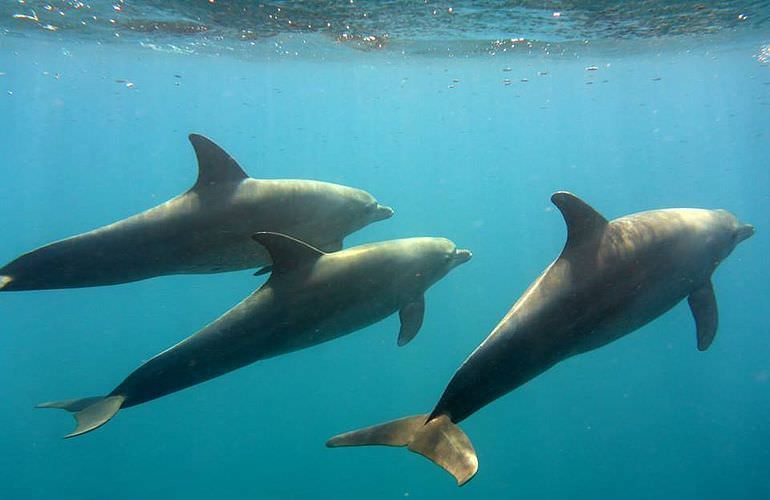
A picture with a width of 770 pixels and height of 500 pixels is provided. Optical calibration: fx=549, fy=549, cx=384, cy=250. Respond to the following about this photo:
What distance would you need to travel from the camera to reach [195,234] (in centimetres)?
640

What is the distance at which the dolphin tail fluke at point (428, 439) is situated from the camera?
459 cm

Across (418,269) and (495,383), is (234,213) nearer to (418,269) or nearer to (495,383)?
(418,269)

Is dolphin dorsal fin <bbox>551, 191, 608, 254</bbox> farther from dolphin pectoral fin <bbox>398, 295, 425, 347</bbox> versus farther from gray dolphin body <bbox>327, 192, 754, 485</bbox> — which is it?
dolphin pectoral fin <bbox>398, 295, 425, 347</bbox>

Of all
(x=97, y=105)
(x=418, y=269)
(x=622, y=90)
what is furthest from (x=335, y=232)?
(x=97, y=105)

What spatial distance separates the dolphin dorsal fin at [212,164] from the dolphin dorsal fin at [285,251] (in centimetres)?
134

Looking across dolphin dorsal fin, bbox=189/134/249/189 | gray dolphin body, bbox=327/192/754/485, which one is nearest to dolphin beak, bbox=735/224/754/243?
gray dolphin body, bbox=327/192/754/485

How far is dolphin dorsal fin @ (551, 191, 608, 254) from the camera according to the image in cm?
524

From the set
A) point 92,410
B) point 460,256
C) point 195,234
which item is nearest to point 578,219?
point 460,256

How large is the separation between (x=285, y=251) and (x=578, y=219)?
2.98 meters

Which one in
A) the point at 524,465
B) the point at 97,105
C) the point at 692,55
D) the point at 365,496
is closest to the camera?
the point at 365,496

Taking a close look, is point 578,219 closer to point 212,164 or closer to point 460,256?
point 460,256

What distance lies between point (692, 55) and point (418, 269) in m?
28.6

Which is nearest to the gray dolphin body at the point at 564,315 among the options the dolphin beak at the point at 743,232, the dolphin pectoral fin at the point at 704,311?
the dolphin pectoral fin at the point at 704,311

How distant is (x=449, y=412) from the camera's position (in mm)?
5105
